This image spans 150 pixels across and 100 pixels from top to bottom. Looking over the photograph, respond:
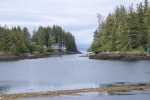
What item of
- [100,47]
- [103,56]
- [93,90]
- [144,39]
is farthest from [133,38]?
[93,90]

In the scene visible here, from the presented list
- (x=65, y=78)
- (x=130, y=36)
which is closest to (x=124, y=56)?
(x=130, y=36)

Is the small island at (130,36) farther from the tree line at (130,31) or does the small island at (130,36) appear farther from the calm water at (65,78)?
the calm water at (65,78)

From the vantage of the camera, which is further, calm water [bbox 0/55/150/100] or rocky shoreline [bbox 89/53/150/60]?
rocky shoreline [bbox 89/53/150/60]

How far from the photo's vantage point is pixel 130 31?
447 ft

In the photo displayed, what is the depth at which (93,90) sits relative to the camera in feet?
138

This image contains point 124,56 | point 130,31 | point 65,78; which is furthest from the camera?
point 130,31

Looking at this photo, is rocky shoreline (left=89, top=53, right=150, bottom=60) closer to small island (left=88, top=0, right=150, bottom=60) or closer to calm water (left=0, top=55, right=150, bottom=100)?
small island (left=88, top=0, right=150, bottom=60)

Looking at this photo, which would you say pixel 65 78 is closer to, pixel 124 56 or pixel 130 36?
pixel 124 56

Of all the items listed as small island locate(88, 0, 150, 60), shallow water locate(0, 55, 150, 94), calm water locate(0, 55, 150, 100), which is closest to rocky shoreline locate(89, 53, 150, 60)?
small island locate(88, 0, 150, 60)

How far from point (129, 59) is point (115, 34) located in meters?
22.5

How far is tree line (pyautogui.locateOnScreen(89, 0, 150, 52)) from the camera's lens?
134625 mm

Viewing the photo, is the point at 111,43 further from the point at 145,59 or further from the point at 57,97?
the point at 57,97

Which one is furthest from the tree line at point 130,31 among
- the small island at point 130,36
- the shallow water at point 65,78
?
the shallow water at point 65,78

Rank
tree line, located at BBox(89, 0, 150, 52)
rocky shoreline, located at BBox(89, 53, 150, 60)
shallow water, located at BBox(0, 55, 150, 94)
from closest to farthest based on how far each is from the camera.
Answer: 1. shallow water, located at BBox(0, 55, 150, 94)
2. rocky shoreline, located at BBox(89, 53, 150, 60)
3. tree line, located at BBox(89, 0, 150, 52)
